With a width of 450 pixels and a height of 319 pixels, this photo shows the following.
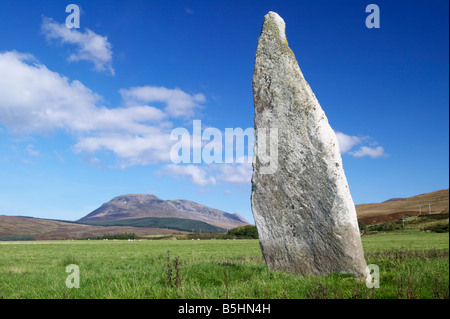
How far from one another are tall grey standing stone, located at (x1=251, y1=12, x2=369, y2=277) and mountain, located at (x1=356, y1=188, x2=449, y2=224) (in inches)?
3917

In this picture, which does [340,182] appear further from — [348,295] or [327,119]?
[348,295]

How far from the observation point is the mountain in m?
106

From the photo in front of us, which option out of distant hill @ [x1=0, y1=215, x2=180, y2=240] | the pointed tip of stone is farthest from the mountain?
the pointed tip of stone

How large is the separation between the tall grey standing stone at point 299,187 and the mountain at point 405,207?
99487 mm

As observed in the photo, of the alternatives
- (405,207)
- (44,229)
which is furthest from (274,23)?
(44,229)

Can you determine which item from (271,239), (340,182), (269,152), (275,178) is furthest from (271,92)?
(271,239)

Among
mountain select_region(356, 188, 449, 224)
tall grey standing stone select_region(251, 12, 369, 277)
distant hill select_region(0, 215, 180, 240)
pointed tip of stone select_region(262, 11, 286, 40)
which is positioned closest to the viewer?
tall grey standing stone select_region(251, 12, 369, 277)

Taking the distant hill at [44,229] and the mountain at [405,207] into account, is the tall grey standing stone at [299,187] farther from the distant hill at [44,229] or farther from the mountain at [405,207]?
the distant hill at [44,229]

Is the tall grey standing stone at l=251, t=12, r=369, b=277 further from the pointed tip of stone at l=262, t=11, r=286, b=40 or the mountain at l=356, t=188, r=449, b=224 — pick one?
the mountain at l=356, t=188, r=449, b=224

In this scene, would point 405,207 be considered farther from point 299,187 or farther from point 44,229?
point 44,229

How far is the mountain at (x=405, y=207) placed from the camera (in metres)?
106

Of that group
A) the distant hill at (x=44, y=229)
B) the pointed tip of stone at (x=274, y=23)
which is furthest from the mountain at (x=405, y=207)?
the pointed tip of stone at (x=274, y=23)

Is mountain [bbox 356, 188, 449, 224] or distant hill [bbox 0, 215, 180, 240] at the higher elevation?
mountain [bbox 356, 188, 449, 224]
